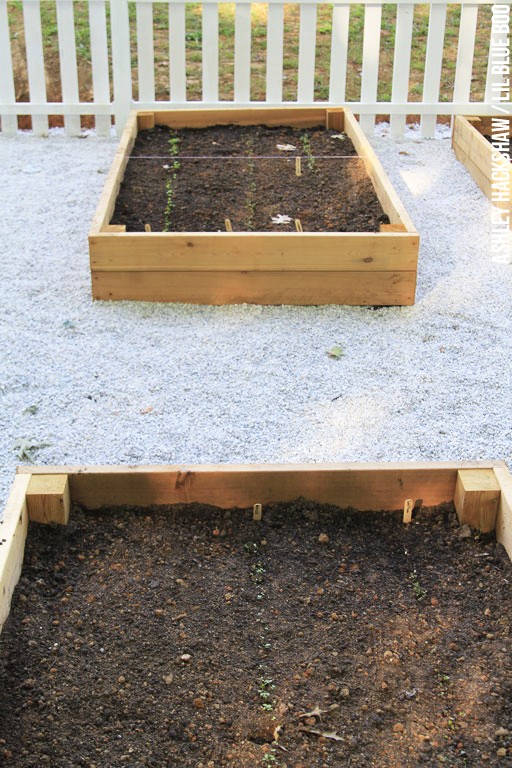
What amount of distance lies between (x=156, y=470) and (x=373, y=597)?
0.69m

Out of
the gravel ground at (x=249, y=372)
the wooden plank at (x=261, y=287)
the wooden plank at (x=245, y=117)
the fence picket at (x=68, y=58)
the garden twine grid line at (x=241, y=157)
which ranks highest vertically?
the fence picket at (x=68, y=58)

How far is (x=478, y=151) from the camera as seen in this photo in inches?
246

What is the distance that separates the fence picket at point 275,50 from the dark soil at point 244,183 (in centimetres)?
57

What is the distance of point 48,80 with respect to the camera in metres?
8.88

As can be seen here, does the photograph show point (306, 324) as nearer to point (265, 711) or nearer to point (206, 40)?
point (265, 711)

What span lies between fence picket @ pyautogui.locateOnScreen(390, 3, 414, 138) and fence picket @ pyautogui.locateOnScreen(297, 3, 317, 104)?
2.11 ft

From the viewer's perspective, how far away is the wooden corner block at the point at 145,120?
6.77 m

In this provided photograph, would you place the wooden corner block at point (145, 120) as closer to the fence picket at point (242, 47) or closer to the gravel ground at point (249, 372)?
the fence picket at point (242, 47)

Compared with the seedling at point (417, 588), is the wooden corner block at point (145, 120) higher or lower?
higher

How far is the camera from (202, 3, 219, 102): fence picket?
7.05m

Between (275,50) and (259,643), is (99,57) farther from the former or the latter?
(259,643)

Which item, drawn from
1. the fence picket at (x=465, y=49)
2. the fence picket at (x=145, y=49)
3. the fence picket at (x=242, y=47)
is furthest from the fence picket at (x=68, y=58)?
the fence picket at (x=465, y=49)

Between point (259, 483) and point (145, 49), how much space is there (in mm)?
5489

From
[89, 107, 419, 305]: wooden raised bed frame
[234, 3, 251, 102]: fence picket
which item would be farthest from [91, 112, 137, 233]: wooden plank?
[234, 3, 251, 102]: fence picket
